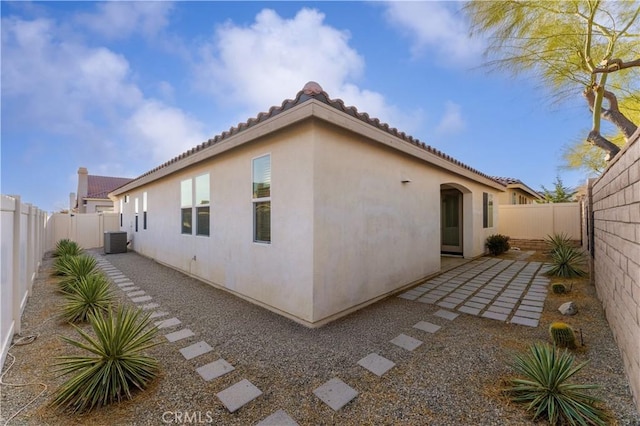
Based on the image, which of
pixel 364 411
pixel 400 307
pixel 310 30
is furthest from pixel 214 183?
pixel 364 411

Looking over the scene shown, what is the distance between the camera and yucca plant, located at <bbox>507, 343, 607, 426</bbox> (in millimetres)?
2287

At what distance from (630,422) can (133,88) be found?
1444 cm

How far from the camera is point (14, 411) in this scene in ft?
8.06

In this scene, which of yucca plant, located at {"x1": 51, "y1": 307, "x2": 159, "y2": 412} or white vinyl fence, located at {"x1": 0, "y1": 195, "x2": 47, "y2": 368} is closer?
yucca plant, located at {"x1": 51, "y1": 307, "x2": 159, "y2": 412}

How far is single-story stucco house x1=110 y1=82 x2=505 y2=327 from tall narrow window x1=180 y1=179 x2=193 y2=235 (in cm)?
3

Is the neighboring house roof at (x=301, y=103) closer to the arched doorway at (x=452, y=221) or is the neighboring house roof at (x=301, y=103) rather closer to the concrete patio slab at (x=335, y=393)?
the arched doorway at (x=452, y=221)

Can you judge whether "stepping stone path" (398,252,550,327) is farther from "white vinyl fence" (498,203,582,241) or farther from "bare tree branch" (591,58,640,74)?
"white vinyl fence" (498,203,582,241)

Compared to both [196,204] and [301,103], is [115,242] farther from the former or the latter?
[301,103]

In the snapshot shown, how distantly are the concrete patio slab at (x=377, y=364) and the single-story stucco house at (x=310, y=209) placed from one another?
120 cm

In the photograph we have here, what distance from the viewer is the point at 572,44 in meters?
8.28

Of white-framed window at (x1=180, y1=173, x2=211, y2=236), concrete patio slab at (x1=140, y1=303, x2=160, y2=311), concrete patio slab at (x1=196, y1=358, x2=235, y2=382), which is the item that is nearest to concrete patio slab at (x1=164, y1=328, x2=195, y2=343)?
concrete patio slab at (x1=196, y1=358, x2=235, y2=382)

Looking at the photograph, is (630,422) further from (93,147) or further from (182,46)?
(93,147)

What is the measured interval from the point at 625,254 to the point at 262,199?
5377 mm

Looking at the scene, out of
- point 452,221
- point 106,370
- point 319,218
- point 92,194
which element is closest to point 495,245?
point 452,221
